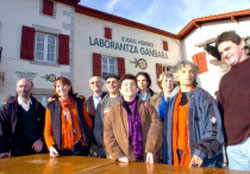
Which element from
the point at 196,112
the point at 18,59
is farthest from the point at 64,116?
the point at 18,59

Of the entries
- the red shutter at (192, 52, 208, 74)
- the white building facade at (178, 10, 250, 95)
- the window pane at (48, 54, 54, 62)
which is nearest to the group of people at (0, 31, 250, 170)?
the window pane at (48, 54, 54, 62)

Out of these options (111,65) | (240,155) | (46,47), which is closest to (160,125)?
(240,155)

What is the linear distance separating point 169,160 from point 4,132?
6.93 feet

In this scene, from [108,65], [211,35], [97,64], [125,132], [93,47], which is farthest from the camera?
[211,35]

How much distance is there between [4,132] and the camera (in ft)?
8.53

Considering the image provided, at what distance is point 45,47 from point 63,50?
2.71 ft

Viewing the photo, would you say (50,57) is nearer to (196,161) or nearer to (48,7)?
(48,7)

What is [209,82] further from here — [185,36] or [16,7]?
[16,7]

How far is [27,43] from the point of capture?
28.8 ft

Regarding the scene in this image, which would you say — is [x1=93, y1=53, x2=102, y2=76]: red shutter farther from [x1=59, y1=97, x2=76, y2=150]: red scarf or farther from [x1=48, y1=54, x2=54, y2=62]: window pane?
[x1=59, y1=97, x2=76, y2=150]: red scarf

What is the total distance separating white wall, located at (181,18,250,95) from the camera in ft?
37.2

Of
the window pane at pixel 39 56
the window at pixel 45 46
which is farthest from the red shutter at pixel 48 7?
the window pane at pixel 39 56

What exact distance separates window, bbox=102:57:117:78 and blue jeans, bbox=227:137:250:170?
1000 cm

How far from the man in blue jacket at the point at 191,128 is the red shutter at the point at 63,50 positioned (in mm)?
8192
